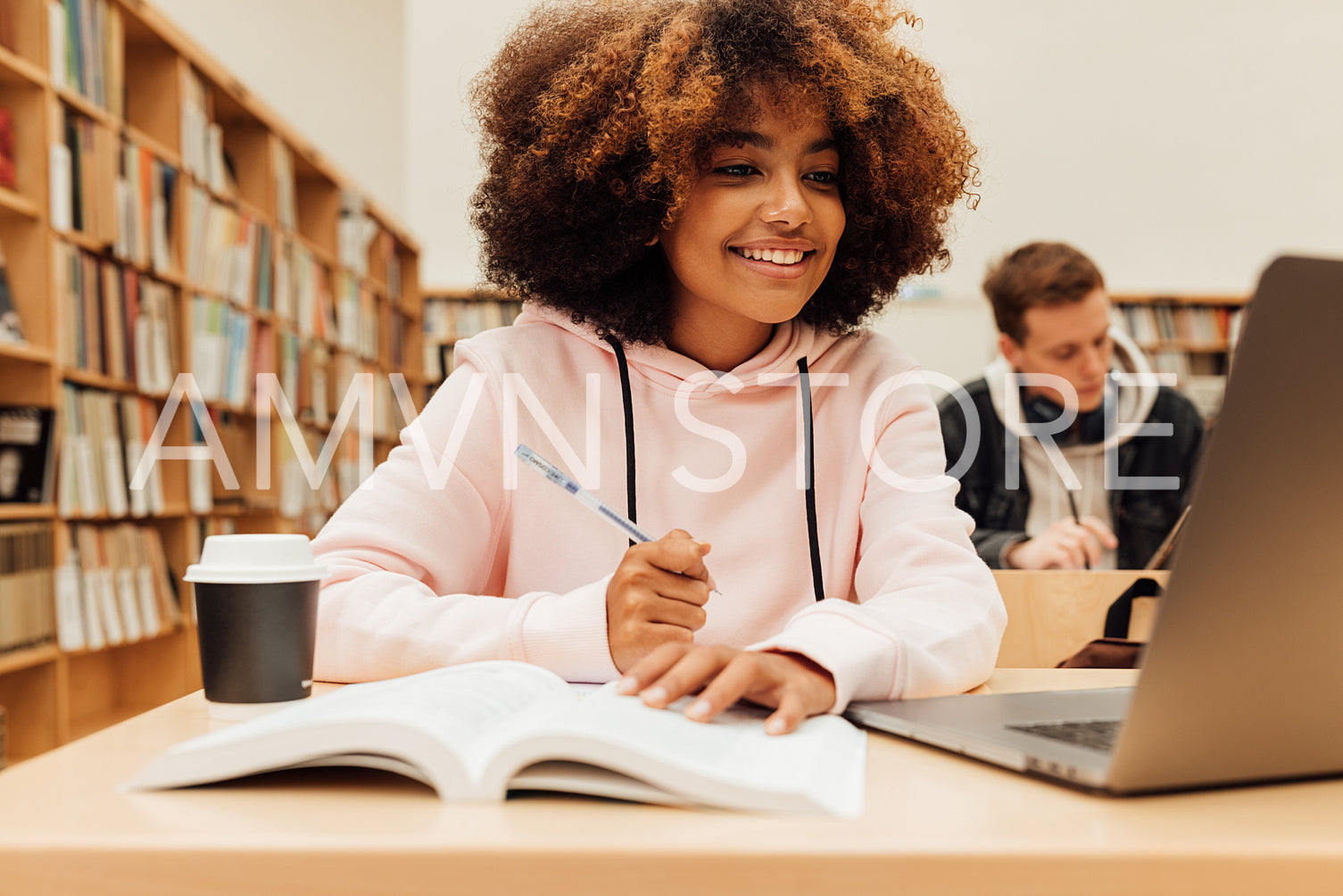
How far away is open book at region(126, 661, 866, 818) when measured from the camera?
0.47m

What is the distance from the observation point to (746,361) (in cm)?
134

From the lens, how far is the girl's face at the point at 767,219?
122 cm

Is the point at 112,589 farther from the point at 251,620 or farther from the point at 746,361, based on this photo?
the point at 251,620

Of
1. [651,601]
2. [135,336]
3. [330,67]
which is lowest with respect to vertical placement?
[651,601]

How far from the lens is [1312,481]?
46 centimetres

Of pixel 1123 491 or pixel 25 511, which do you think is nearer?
pixel 25 511

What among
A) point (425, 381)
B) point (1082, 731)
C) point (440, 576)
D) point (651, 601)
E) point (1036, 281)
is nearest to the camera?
point (1082, 731)

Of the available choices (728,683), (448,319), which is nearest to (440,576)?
(728,683)

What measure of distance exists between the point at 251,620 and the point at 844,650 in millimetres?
361

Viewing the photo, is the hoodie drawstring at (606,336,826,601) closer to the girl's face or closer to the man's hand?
the girl's face

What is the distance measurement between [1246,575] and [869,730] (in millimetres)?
271

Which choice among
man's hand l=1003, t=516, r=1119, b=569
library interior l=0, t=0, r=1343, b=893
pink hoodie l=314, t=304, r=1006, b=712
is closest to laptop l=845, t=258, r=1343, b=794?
library interior l=0, t=0, r=1343, b=893

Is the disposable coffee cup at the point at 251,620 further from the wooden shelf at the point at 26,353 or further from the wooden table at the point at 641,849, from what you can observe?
the wooden shelf at the point at 26,353

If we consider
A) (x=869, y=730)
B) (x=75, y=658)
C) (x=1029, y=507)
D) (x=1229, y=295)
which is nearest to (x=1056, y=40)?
(x=1229, y=295)
